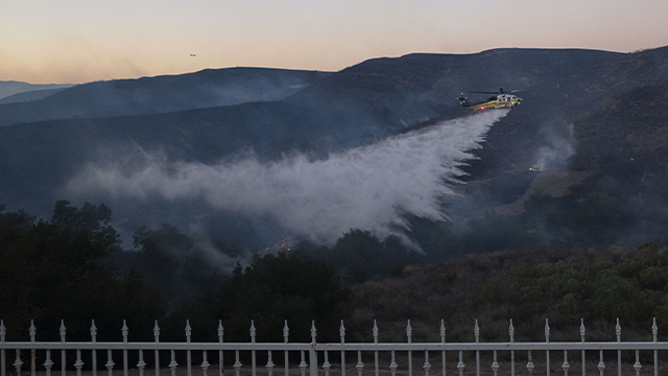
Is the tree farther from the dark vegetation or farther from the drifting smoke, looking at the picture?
the drifting smoke

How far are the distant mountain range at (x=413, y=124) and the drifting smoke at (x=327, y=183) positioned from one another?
3.12 metres

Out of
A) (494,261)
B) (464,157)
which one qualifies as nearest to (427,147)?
(464,157)

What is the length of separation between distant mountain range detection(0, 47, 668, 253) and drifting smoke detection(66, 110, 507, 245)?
3120 mm

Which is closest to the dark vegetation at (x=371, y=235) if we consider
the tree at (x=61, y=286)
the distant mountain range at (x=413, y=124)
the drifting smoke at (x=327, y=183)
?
the tree at (x=61, y=286)

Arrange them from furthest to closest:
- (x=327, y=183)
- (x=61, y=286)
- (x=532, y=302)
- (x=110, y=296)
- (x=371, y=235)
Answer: (x=327, y=183), (x=371, y=235), (x=532, y=302), (x=61, y=286), (x=110, y=296)

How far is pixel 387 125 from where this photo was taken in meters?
130

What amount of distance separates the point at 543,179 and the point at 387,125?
61.4 meters

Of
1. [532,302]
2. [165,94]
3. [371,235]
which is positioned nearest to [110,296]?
[532,302]

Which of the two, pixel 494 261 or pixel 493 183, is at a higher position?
pixel 493 183

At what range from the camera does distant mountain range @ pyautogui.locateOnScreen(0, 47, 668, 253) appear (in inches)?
2694

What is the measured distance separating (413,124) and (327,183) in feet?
160

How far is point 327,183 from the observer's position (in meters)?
80.0

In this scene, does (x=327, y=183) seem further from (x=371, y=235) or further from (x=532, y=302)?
(x=532, y=302)

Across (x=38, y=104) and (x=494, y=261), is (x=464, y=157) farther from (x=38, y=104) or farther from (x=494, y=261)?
(x=38, y=104)
